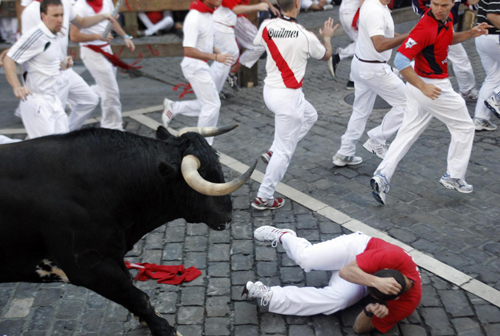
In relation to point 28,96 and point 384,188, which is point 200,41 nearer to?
point 28,96

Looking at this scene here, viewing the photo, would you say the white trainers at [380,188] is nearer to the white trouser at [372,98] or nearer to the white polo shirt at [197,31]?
the white trouser at [372,98]

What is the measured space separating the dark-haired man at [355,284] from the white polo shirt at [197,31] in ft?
11.5

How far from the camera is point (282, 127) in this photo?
6.05 metres

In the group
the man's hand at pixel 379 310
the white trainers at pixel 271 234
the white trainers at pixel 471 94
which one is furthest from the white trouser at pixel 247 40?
the man's hand at pixel 379 310

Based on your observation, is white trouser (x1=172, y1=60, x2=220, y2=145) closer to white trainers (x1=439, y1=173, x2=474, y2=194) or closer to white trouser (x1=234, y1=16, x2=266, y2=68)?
white trouser (x1=234, y1=16, x2=266, y2=68)

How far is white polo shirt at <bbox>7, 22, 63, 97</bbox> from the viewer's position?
6.31 metres

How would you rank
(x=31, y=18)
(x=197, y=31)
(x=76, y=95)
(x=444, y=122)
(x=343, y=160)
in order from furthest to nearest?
(x=76, y=95) → (x=197, y=31) → (x=31, y=18) → (x=343, y=160) → (x=444, y=122)

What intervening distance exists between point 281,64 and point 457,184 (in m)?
2.40

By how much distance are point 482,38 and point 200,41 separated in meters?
4.20

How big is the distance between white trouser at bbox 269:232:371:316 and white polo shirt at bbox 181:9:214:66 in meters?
3.80

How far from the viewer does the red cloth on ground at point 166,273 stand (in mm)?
4906

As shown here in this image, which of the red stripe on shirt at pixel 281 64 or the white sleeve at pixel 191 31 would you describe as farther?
the white sleeve at pixel 191 31

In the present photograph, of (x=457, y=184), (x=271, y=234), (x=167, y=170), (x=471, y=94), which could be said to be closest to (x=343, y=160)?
(x=457, y=184)

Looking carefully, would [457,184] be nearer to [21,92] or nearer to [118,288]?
[118,288]
